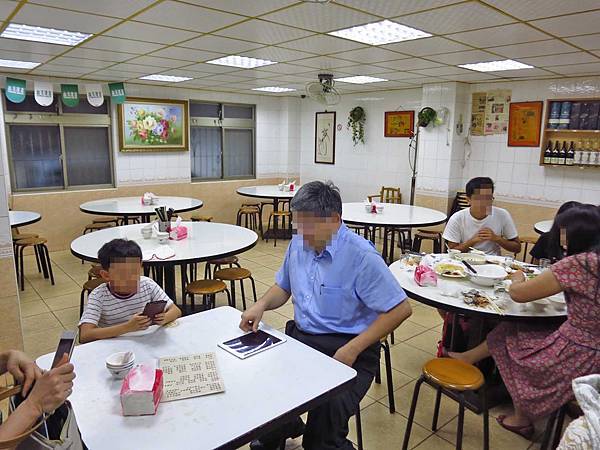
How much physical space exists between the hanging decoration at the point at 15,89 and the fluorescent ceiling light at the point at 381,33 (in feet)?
14.5

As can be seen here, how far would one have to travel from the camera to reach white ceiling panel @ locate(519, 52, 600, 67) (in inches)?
166

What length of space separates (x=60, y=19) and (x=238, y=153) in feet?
18.5

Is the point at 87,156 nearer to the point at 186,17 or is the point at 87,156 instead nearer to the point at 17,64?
the point at 17,64

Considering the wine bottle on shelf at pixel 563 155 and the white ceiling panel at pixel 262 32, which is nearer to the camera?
the white ceiling panel at pixel 262 32

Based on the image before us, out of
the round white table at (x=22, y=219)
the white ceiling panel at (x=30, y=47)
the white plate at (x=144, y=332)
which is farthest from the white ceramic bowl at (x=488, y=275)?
the round white table at (x=22, y=219)

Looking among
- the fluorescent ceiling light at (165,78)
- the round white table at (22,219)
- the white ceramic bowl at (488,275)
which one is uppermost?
the fluorescent ceiling light at (165,78)

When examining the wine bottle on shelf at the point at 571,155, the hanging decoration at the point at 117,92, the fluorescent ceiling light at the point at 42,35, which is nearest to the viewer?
the fluorescent ceiling light at the point at 42,35

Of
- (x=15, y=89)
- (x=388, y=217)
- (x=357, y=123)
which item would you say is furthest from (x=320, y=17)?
(x=357, y=123)

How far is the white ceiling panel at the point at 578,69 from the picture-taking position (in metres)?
4.71

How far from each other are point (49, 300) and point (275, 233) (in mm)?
3649

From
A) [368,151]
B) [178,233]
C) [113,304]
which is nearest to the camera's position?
[113,304]

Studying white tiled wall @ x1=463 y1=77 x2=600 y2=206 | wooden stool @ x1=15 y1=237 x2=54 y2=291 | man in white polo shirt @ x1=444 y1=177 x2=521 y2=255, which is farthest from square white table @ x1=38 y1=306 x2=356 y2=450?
white tiled wall @ x1=463 y1=77 x2=600 y2=206

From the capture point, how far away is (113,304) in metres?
2.25

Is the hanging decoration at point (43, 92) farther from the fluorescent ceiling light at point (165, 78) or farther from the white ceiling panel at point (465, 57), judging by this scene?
the white ceiling panel at point (465, 57)
